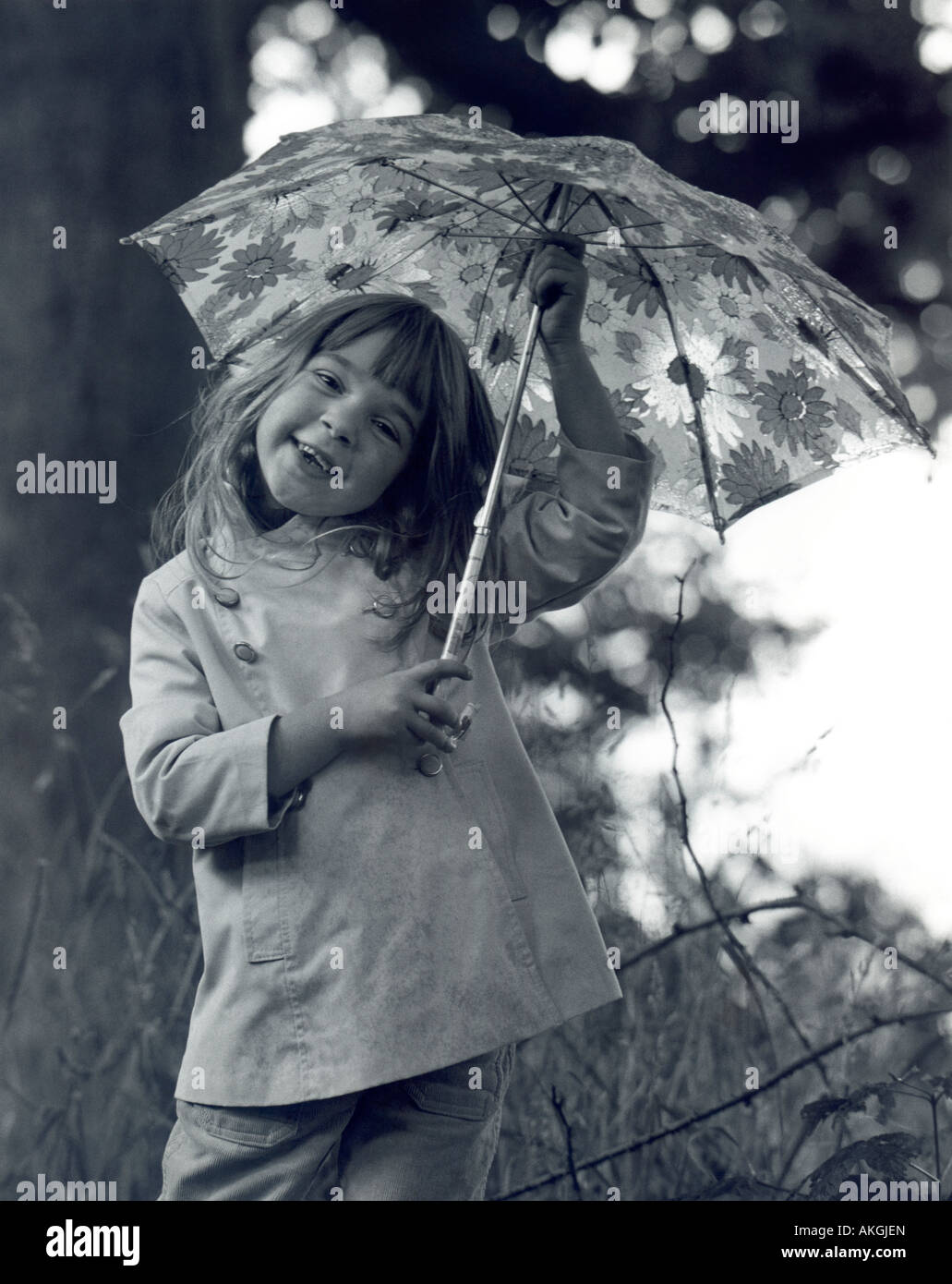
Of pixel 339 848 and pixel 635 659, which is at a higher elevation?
pixel 339 848

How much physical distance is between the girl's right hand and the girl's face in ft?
0.77

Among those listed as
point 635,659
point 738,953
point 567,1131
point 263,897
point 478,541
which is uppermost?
point 478,541

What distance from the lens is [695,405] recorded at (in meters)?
1.82

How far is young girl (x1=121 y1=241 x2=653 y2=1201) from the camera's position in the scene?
1.52 m

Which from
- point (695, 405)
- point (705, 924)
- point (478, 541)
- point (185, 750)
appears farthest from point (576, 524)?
point (705, 924)

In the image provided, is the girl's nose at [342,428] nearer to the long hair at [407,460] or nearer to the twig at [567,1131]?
the long hair at [407,460]

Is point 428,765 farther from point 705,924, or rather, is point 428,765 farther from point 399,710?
point 705,924

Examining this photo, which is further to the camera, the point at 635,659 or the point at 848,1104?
the point at 635,659

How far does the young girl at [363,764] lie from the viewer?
1.52m

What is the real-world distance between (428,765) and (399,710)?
0.08 m

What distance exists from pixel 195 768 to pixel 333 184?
77 centimetres

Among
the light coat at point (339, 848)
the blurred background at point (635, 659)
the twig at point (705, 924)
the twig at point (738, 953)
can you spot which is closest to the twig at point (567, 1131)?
the blurred background at point (635, 659)

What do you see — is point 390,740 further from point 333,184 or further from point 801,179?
point 801,179
